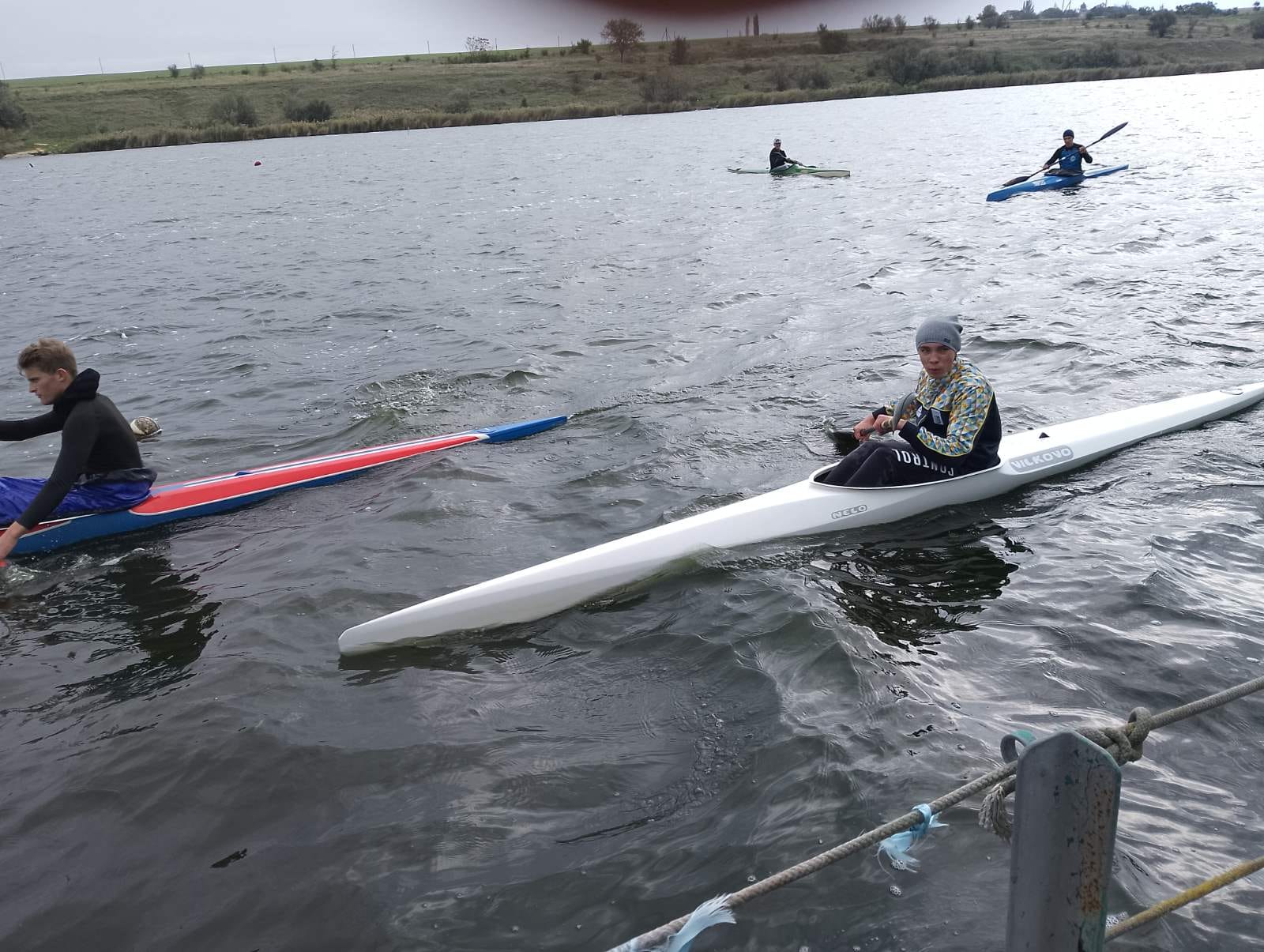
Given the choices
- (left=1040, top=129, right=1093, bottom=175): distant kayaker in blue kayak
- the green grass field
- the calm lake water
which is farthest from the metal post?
the green grass field

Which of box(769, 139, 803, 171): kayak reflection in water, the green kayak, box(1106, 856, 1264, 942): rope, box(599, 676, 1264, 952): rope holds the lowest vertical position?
box(1106, 856, 1264, 942): rope

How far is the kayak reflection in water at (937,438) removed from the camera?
6656 millimetres

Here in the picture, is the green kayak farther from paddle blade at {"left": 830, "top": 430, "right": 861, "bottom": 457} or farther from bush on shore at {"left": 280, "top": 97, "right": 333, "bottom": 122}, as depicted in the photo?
bush on shore at {"left": 280, "top": 97, "right": 333, "bottom": 122}

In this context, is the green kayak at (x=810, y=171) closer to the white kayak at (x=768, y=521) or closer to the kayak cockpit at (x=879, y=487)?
the white kayak at (x=768, y=521)

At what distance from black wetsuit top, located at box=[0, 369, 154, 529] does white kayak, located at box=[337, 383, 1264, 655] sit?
2727 millimetres

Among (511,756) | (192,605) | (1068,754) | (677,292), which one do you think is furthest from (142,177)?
(1068,754)

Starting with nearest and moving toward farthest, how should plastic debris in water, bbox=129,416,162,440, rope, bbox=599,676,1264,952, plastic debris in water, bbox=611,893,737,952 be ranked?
rope, bbox=599,676,1264,952 → plastic debris in water, bbox=611,893,737,952 → plastic debris in water, bbox=129,416,162,440

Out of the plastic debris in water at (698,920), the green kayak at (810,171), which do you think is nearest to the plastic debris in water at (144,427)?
the plastic debris in water at (698,920)

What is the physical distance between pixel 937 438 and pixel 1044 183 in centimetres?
1898

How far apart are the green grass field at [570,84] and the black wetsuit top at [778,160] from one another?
40.8 metres

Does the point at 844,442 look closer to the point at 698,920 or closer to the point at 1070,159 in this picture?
the point at 698,920

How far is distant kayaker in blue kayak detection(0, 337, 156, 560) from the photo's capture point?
6.42m

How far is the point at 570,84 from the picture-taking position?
77.3 metres

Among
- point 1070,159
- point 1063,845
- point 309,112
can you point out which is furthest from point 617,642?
point 309,112
